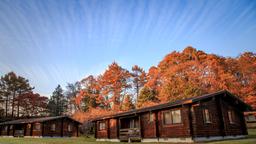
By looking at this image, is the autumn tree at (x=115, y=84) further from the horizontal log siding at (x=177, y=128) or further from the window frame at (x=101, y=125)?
the horizontal log siding at (x=177, y=128)

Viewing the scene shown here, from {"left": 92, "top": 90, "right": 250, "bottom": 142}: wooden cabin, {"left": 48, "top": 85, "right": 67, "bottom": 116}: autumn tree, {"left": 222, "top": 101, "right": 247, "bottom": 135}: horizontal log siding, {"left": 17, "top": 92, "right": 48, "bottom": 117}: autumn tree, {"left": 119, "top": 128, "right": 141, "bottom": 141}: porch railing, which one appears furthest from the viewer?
{"left": 48, "top": 85, "right": 67, "bottom": 116}: autumn tree

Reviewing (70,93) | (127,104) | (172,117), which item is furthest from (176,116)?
(70,93)

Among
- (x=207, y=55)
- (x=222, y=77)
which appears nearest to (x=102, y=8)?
(x=222, y=77)

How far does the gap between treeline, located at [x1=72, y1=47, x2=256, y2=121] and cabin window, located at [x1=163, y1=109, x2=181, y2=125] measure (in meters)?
13.2

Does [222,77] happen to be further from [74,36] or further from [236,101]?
[74,36]

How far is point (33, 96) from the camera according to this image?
2205 inches

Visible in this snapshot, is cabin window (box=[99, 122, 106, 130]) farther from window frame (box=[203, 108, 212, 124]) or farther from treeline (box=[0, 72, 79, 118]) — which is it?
treeline (box=[0, 72, 79, 118])

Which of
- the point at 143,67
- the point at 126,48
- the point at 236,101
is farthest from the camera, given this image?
the point at 143,67

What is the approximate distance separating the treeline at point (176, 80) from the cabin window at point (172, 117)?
521 inches

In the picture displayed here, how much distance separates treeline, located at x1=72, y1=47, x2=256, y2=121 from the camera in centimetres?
2980

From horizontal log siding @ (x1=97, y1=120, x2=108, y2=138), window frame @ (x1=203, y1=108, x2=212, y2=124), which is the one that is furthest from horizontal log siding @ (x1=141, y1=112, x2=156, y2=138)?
horizontal log siding @ (x1=97, y1=120, x2=108, y2=138)

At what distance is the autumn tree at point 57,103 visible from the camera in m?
64.6

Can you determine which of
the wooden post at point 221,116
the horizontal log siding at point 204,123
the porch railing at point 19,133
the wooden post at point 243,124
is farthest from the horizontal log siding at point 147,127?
the porch railing at point 19,133

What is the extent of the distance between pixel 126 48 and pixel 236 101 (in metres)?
12.5
